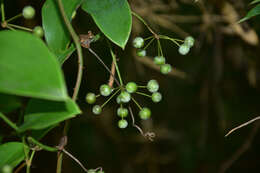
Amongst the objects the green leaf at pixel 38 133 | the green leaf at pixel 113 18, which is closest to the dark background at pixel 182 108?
the green leaf at pixel 113 18

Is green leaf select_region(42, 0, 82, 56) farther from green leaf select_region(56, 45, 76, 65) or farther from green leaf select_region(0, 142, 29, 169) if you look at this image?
green leaf select_region(0, 142, 29, 169)

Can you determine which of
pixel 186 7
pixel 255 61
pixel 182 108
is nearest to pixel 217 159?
pixel 182 108

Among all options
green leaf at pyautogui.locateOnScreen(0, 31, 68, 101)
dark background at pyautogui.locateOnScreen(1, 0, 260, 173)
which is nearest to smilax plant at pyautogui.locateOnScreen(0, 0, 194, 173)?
green leaf at pyautogui.locateOnScreen(0, 31, 68, 101)

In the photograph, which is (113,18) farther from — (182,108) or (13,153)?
(182,108)

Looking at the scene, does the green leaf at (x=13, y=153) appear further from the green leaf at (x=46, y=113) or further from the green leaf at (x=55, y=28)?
the green leaf at (x=55, y=28)

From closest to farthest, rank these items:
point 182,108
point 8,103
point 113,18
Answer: point 113,18
point 8,103
point 182,108

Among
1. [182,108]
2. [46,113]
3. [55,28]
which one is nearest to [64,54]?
[55,28]
